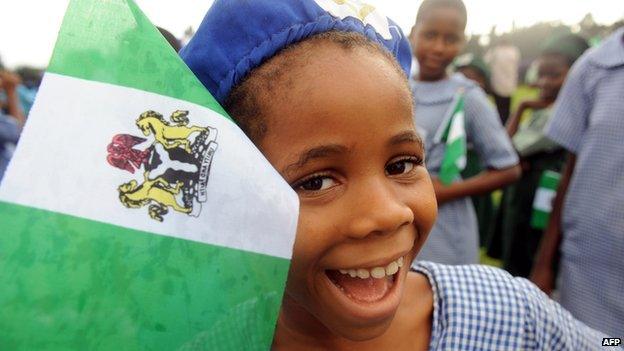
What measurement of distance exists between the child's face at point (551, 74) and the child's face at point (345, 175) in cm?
396

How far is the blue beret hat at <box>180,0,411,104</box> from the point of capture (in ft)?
3.42

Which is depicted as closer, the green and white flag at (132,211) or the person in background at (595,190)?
the green and white flag at (132,211)

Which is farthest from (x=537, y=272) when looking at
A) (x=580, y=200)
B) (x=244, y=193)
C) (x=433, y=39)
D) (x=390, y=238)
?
(x=244, y=193)

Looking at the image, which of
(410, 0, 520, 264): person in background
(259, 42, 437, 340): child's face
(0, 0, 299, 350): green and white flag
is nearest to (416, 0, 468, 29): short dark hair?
(410, 0, 520, 264): person in background

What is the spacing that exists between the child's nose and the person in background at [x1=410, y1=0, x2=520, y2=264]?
1.64 m

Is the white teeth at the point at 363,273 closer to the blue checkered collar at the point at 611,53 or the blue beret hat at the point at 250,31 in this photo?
the blue beret hat at the point at 250,31

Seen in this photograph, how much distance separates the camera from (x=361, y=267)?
101 cm

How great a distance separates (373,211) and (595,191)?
172 centimetres

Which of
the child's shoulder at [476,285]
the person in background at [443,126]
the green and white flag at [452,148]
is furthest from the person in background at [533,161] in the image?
the child's shoulder at [476,285]

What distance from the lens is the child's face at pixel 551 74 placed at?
179 inches

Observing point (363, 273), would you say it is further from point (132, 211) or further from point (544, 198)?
point (544, 198)

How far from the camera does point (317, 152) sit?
0.96 meters

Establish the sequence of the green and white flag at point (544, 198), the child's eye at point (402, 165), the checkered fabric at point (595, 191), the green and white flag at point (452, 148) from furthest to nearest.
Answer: the green and white flag at point (544, 198), the green and white flag at point (452, 148), the checkered fabric at point (595, 191), the child's eye at point (402, 165)

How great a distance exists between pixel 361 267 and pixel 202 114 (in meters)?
0.38
